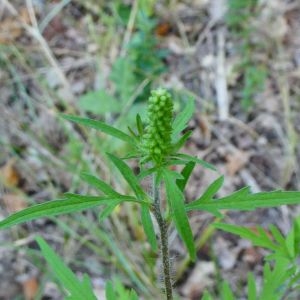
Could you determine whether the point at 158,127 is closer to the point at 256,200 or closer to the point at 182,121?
the point at 182,121

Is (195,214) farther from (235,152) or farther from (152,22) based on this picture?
(152,22)

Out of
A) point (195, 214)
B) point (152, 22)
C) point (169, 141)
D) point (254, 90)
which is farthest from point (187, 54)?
point (169, 141)

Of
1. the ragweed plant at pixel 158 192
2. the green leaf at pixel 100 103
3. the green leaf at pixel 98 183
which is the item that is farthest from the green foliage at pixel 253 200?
the green leaf at pixel 100 103

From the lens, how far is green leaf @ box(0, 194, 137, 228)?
1139 millimetres

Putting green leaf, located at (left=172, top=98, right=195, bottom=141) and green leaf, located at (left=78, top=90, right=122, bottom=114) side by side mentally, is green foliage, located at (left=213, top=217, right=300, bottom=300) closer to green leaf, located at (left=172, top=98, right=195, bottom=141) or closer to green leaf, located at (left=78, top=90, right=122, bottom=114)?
green leaf, located at (left=172, top=98, right=195, bottom=141)

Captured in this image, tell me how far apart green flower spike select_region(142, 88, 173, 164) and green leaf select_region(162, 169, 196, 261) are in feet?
0.16

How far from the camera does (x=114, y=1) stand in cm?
430

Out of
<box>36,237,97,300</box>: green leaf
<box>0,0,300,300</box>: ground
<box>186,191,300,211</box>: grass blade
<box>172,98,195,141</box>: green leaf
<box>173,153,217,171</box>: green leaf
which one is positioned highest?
<box>0,0,300,300</box>: ground

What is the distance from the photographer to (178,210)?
115 cm

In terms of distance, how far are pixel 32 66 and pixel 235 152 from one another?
5.74 feet

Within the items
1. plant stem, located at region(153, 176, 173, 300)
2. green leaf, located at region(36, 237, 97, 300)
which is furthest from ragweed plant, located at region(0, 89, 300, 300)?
green leaf, located at region(36, 237, 97, 300)

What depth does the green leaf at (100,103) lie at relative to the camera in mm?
3537

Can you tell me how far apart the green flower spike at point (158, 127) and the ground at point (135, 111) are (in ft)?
5.44

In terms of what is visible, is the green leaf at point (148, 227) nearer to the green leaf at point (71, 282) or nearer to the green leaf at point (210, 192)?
the green leaf at point (210, 192)
